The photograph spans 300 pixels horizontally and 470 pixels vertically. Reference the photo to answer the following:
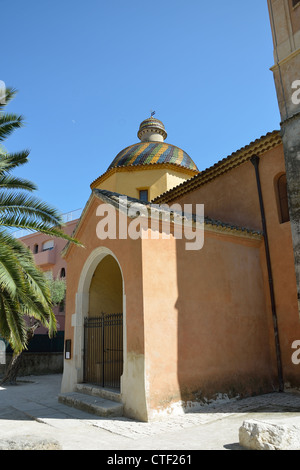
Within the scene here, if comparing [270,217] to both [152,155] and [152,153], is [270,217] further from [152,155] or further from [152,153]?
[152,153]

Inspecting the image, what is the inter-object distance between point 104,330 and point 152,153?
1045 centimetres

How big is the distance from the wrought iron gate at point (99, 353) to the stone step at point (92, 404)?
0.87 metres

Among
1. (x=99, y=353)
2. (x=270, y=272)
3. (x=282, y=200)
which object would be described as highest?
(x=282, y=200)

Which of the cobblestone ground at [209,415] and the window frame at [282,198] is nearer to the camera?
the cobblestone ground at [209,415]

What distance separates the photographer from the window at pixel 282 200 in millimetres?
9750

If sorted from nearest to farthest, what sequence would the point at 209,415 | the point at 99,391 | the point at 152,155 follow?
the point at 209,415 < the point at 99,391 < the point at 152,155

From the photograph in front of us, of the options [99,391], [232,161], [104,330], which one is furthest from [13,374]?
[232,161]

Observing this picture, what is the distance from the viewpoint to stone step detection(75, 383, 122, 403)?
7711mm

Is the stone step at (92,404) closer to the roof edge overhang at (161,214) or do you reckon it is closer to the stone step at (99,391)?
the stone step at (99,391)

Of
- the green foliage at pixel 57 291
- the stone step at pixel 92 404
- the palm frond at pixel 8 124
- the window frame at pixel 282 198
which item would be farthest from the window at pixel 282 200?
the green foliage at pixel 57 291

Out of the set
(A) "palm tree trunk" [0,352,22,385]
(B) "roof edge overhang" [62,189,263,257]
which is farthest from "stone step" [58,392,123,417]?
(A) "palm tree trunk" [0,352,22,385]

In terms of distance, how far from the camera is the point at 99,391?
834 centimetres

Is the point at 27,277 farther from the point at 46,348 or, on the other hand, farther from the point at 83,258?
the point at 46,348

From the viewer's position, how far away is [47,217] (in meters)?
8.39
